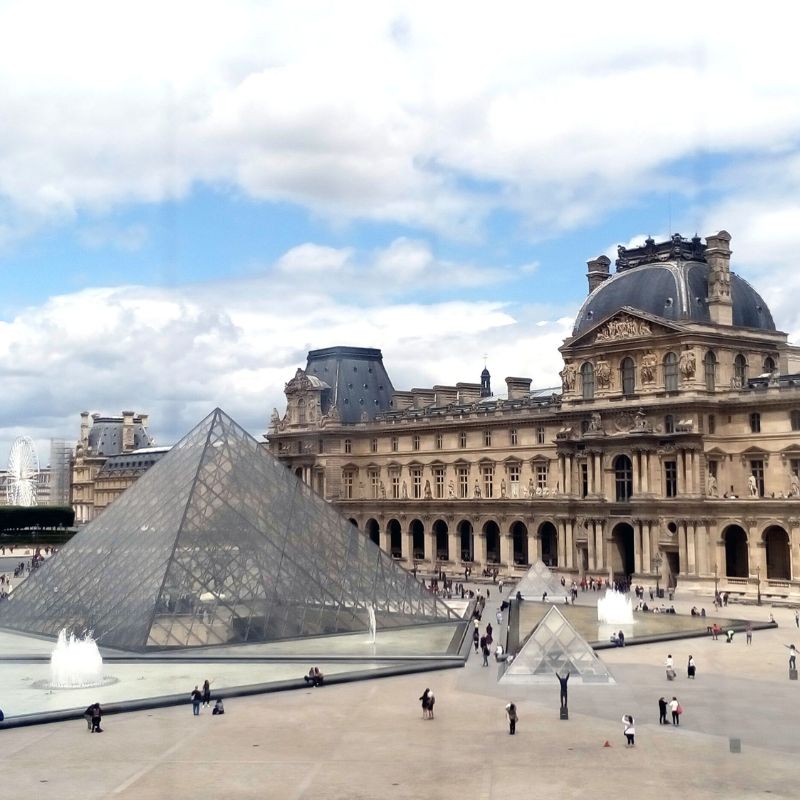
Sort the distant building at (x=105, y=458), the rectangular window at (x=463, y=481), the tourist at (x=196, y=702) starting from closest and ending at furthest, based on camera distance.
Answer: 1. the tourist at (x=196, y=702)
2. the rectangular window at (x=463, y=481)
3. the distant building at (x=105, y=458)

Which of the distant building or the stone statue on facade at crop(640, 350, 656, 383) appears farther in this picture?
the distant building

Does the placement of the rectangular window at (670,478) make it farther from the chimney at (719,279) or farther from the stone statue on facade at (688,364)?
the chimney at (719,279)

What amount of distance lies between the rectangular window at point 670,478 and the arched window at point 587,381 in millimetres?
6596

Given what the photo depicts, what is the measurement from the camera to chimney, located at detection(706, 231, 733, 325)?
205 ft

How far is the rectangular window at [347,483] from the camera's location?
3477 inches

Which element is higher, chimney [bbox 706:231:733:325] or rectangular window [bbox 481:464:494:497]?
chimney [bbox 706:231:733:325]

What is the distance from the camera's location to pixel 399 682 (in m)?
32.3

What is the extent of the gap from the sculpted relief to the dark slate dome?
2.68 ft

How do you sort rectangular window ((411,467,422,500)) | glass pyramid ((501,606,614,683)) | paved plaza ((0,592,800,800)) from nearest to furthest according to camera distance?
paved plaza ((0,592,800,800)) → glass pyramid ((501,606,614,683)) → rectangular window ((411,467,422,500))

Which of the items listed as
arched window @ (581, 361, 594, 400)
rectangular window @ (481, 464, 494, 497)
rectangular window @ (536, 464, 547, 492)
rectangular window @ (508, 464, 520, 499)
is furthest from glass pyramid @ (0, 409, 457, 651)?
rectangular window @ (481, 464, 494, 497)

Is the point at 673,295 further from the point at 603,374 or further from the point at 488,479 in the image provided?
the point at 488,479

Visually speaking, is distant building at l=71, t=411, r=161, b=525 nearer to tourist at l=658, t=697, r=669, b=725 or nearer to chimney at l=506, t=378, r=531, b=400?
chimney at l=506, t=378, r=531, b=400

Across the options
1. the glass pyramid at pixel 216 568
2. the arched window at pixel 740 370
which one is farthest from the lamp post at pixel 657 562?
the glass pyramid at pixel 216 568

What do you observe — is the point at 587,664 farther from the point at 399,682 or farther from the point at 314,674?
the point at 314,674
